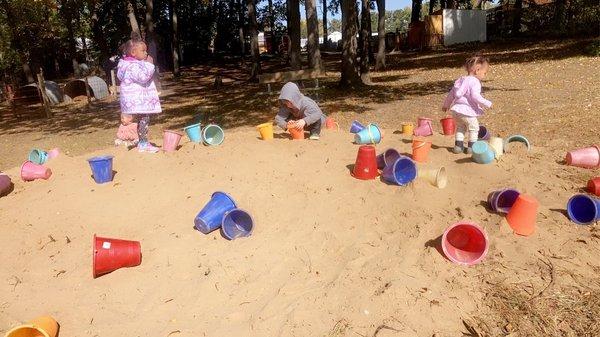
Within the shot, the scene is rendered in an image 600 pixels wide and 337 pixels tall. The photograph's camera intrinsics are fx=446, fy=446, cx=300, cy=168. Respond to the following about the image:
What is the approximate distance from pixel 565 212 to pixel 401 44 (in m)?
28.5

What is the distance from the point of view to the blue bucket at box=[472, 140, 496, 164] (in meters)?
4.98

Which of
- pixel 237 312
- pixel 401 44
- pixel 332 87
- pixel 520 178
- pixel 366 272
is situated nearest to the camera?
pixel 237 312

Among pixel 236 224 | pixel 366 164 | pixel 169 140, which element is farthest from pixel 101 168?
pixel 366 164

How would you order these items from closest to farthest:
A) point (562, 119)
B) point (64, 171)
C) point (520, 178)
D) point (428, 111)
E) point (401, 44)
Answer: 1. point (520, 178)
2. point (64, 171)
3. point (562, 119)
4. point (428, 111)
5. point (401, 44)

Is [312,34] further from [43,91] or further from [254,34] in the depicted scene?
[43,91]

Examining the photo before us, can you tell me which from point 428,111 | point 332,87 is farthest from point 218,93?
point 428,111

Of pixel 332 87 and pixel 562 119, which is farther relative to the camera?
pixel 332 87

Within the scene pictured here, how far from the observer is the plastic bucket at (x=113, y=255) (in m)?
3.27

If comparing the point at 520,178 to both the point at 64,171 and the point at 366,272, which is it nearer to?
the point at 366,272

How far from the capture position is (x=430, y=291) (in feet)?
9.95

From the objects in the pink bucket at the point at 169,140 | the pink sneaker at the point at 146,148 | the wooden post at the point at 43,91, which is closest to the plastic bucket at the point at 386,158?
the pink bucket at the point at 169,140

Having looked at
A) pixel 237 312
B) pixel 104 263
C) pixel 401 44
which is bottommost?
pixel 237 312

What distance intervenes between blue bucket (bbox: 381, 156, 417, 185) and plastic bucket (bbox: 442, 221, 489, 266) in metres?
1.02

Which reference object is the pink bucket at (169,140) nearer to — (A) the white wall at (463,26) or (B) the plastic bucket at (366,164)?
(B) the plastic bucket at (366,164)
